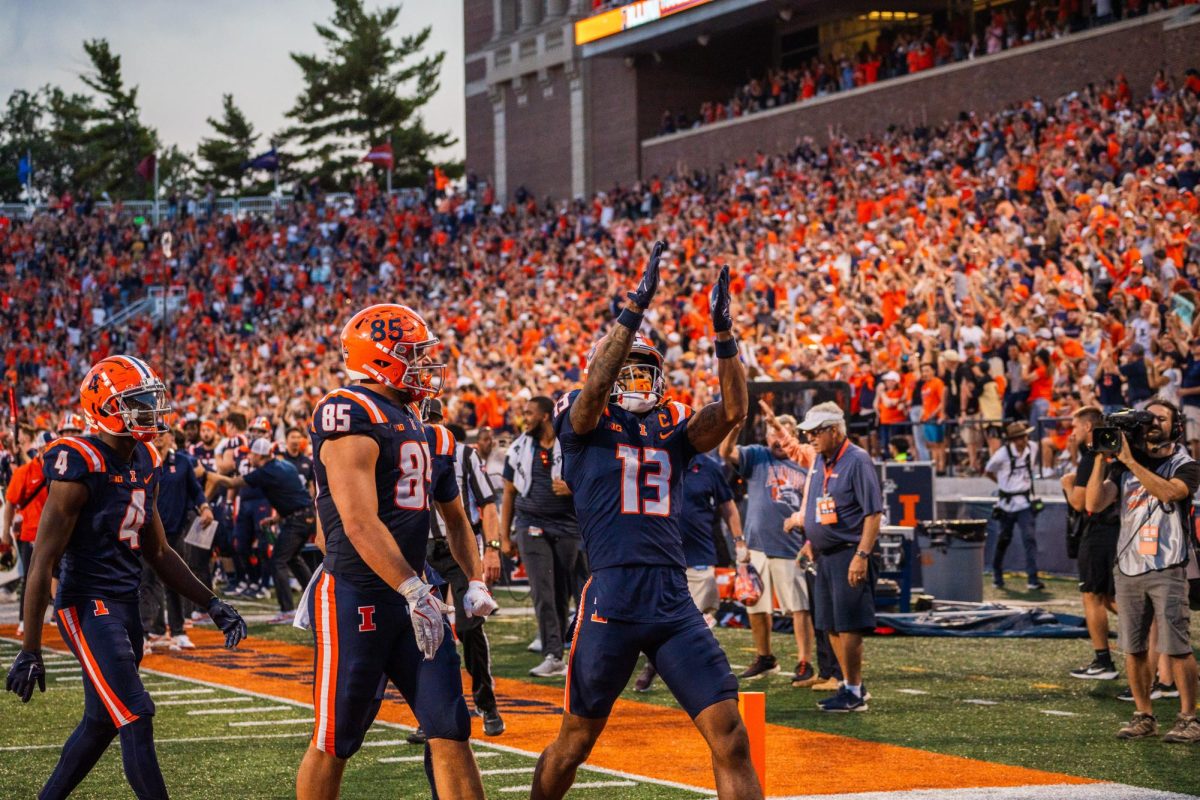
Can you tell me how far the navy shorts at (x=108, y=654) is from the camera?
5.91 m

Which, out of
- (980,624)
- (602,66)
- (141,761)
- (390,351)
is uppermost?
(602,66)

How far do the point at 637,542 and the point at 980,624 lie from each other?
8347 millimetres

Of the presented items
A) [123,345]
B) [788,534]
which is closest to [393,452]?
[788,534]

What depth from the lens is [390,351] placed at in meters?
5.43

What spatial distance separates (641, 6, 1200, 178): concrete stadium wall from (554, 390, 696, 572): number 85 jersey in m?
21.9

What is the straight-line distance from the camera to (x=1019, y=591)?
16.5 metres

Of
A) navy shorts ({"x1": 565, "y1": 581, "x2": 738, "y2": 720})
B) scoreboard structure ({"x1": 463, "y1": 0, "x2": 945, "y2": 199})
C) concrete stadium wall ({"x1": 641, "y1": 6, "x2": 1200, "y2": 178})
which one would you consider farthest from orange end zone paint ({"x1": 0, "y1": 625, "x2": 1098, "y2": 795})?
scoreboard structure ({"x1": 463, "y1": 0, "x2": 945, "y2": 199})

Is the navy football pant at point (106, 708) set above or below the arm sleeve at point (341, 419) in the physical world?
below

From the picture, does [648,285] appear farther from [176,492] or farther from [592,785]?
[176,492]

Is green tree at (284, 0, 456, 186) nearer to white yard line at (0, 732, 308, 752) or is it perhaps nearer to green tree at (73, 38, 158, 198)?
green tree at (73, 38, 158, 198)

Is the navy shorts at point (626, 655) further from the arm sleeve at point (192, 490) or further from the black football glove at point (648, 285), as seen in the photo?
the arm sleeve at point (192, 490)

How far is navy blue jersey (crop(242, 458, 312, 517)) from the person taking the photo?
49.2 feet

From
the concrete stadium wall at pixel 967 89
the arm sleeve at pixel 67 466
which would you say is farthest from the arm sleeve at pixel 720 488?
the concrete stadium wall at pixel 967 89

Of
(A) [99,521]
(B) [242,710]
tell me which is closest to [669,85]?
(B) [242,710]
